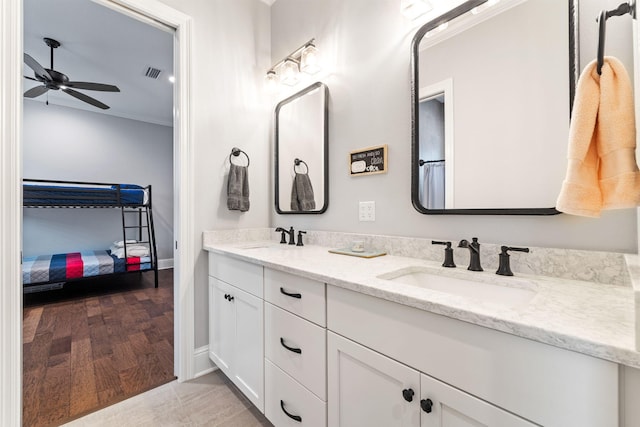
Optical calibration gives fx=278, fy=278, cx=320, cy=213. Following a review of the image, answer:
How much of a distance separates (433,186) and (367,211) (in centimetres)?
41

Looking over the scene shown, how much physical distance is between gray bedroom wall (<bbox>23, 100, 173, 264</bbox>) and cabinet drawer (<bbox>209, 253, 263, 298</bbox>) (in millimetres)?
4008

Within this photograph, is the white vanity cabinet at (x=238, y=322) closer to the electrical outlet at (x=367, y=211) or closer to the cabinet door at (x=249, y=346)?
the cabinet door at (x=249, y=346)

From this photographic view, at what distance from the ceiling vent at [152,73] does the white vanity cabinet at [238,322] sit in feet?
9.36

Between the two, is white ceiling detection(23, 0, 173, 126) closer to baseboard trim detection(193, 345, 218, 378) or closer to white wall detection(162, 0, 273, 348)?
white wall detection(162, 0, 273, 348)

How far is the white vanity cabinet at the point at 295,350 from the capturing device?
42.0 inches

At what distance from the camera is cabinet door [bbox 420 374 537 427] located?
632 mm

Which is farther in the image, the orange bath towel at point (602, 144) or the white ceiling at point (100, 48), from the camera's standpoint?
the white ceiling at point (100, 48)

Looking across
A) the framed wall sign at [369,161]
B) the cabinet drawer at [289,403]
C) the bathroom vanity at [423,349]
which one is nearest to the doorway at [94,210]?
the cabinet drawer at [289,403]

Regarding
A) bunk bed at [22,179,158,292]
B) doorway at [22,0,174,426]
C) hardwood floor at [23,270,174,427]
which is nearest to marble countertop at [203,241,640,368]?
hardwood floor at [23,270,174,427]

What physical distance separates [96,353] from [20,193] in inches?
58.7

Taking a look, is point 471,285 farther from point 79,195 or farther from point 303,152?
point 79,195

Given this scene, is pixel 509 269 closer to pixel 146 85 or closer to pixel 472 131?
pixel 472 131

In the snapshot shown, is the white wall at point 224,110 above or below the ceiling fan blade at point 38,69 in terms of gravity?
below

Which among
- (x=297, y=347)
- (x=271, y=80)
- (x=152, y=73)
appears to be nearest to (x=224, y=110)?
(x=271, y=80)
